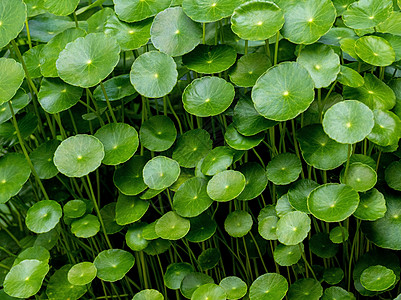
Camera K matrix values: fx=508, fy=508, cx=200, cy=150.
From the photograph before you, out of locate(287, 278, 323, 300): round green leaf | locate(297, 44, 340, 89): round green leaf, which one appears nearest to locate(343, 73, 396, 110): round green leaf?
locate(297, 44, 340, 89): round green leaf

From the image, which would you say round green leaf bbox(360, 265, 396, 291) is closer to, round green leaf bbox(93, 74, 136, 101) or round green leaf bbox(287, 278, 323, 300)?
round green leaf bbox(287, 278, 323, 300)

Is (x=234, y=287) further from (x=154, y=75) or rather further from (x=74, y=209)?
(x=154, y=75)

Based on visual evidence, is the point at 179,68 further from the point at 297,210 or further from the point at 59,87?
the point at 297,210

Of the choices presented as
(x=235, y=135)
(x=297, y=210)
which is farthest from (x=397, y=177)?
(x=235, y=135)

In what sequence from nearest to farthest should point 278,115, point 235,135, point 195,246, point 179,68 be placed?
point 278,115 → point 235,135 → point 179,68 → point 195,246

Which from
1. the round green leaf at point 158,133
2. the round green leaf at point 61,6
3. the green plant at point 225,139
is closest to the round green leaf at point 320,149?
the green plant at point 225,139

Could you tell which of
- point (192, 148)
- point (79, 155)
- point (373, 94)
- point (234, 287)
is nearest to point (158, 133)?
point (192, 148)

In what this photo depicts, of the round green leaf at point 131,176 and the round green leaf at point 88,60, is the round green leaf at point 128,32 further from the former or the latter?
the round green leaf at point 131,176
